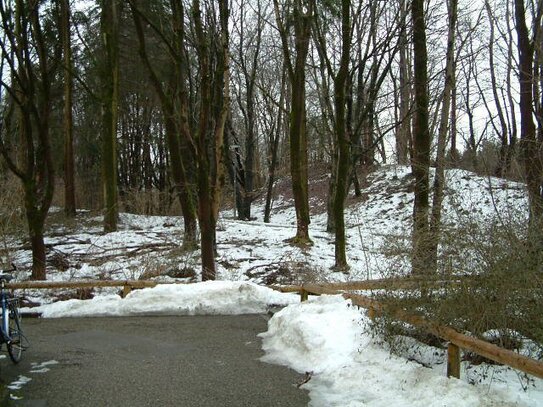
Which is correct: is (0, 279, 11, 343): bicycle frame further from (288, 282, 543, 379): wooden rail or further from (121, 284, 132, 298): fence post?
(121, 284, 132, 298): fence post

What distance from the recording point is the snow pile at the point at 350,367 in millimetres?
5229

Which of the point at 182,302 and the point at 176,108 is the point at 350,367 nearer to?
the point at 182,302

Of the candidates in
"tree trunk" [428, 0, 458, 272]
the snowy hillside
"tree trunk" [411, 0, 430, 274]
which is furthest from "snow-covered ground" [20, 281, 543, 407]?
"tree trunk" [411, 0, 430, 274]

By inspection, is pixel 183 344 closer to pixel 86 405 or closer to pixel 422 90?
pixel 86 405

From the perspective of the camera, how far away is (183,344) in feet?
29.6

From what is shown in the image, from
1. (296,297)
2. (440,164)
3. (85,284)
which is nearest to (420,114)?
(440,164)

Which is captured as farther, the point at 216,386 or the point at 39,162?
the point at 39,162

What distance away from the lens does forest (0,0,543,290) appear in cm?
1383

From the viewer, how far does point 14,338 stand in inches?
295

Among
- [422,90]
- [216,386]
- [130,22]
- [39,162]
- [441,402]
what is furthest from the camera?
[130,22]

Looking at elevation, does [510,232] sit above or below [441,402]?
above

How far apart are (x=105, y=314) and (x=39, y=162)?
644 centimetres

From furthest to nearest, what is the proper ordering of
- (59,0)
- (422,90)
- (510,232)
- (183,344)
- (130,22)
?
(130,22)
(59,0)
(422,90)
(183,344)
(510,232)

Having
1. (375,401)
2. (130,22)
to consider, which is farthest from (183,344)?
(130,22)
